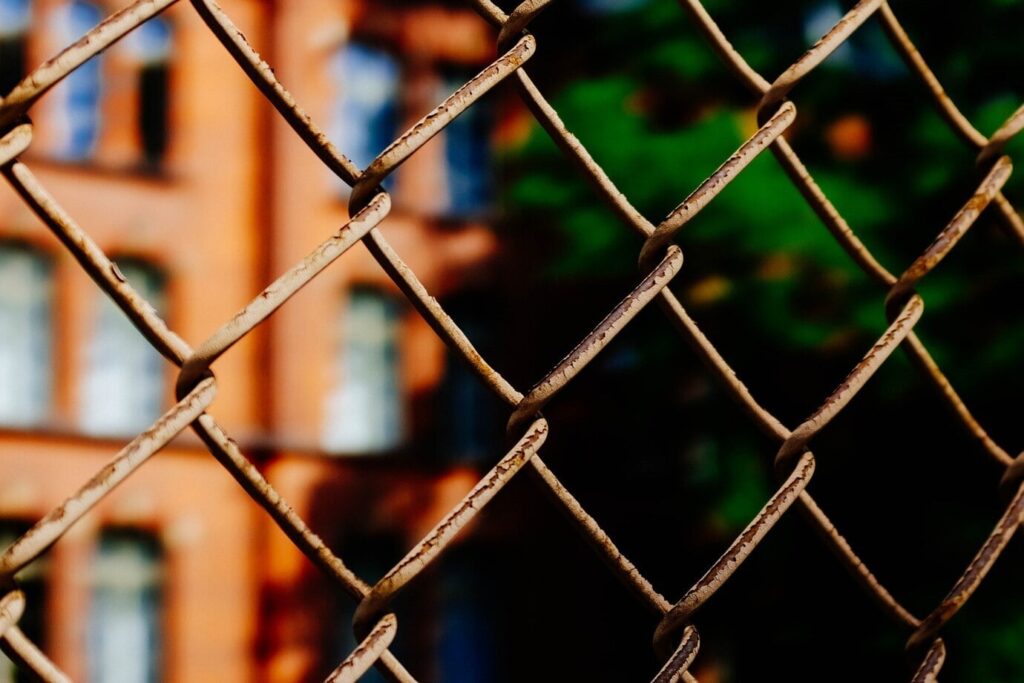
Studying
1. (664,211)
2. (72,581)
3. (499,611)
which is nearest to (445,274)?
(499,611)

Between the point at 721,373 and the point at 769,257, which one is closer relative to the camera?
the point at 721,373

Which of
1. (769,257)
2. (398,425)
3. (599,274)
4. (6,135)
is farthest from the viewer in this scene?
(398,425)

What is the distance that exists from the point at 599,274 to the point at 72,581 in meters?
4.74

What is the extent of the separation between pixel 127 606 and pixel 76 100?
353cm

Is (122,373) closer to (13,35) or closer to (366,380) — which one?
(366,380)

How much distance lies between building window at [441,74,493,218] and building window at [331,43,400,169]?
1.52ft

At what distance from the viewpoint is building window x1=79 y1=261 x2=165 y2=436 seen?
25.0 ft

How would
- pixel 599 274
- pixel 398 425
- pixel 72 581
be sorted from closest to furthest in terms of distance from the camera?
1. pixel 599 274
2. pixel 72 581
3. pixel 398 425

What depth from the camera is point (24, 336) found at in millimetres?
7520

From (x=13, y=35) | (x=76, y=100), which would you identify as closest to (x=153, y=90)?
(x=76, y=100)

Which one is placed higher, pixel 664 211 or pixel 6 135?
pixel 6 135

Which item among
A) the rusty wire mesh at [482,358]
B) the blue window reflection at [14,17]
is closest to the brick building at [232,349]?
the blue window reflection at [14,17]

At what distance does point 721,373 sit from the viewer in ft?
1.71

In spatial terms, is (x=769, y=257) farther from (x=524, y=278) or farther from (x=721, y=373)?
(x=524, y=278)
